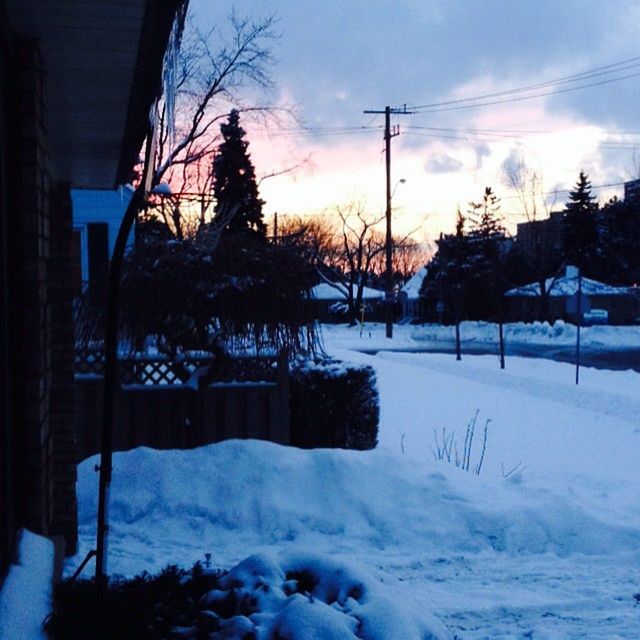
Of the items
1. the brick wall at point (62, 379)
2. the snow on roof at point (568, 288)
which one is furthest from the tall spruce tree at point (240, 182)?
the brick wall at point (62, 379)

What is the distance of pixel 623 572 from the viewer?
5.99m

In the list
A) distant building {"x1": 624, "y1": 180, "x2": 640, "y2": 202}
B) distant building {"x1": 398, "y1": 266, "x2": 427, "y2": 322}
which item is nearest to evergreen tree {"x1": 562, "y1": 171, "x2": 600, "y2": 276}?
distant building {"x1": 624, "y1": 180, "x2": 640, "y2": 202}

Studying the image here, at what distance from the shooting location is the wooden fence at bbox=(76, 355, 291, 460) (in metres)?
9.16

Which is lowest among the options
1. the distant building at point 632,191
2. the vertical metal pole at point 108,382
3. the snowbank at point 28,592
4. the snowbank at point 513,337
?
the snowbank at point 513,337

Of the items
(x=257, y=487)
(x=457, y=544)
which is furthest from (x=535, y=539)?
(x=257, y=487)

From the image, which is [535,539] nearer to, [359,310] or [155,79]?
[155,79]

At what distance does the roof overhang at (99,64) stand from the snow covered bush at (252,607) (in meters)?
2.30

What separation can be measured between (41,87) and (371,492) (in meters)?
4.47

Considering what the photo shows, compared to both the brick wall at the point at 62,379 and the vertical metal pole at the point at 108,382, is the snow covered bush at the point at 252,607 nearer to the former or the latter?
the vertical metal pole at the point at 108,382

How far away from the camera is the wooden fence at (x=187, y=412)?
9156mm

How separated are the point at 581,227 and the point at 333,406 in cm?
4326

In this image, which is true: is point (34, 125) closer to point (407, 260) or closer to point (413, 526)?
point (413, 526)

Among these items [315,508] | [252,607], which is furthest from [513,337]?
[252,607]

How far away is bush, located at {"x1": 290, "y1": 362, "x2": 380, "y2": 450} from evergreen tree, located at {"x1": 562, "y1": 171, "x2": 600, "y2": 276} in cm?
4165
